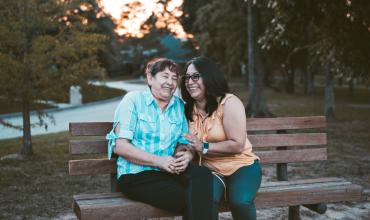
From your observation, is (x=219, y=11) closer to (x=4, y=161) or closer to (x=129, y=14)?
(x=4, y=161)

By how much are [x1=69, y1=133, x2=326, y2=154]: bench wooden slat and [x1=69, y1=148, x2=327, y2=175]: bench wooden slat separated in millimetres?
79

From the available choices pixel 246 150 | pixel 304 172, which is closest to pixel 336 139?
pixel 304 172

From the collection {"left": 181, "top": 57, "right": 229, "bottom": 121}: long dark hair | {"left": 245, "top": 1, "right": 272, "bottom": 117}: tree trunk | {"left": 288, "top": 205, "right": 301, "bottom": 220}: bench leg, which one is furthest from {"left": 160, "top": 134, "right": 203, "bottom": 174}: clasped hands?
{"left": 245, "top": 1, "right": 272, "bottom": 117}: tree trunk

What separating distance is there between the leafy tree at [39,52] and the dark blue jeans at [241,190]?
627cm

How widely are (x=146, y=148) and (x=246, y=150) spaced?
2.83 ft

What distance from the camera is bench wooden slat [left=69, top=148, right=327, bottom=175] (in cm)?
447

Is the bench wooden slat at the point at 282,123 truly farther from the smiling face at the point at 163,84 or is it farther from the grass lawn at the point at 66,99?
the grass lawn at the point at 66,99

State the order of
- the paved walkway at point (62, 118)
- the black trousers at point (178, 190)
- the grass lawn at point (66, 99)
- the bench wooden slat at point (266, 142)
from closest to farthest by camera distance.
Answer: the black trousers at point (178, 190), the bench wooden slat at point (266, 142), the grass lawn at point (66, 99), the paved walkway at point (62, 118)

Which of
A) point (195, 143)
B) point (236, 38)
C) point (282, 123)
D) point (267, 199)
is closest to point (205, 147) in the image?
point (195, 143)

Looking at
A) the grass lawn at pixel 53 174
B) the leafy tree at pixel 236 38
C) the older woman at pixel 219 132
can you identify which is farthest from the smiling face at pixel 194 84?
the leafy tree at pixel 236 38

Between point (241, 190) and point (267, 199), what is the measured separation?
383 millimetres

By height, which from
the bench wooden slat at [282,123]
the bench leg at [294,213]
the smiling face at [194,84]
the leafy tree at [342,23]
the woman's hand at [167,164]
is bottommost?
the bench leg at [294,213]

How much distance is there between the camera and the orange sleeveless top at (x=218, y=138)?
171 inches

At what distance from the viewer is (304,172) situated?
8.41 m
